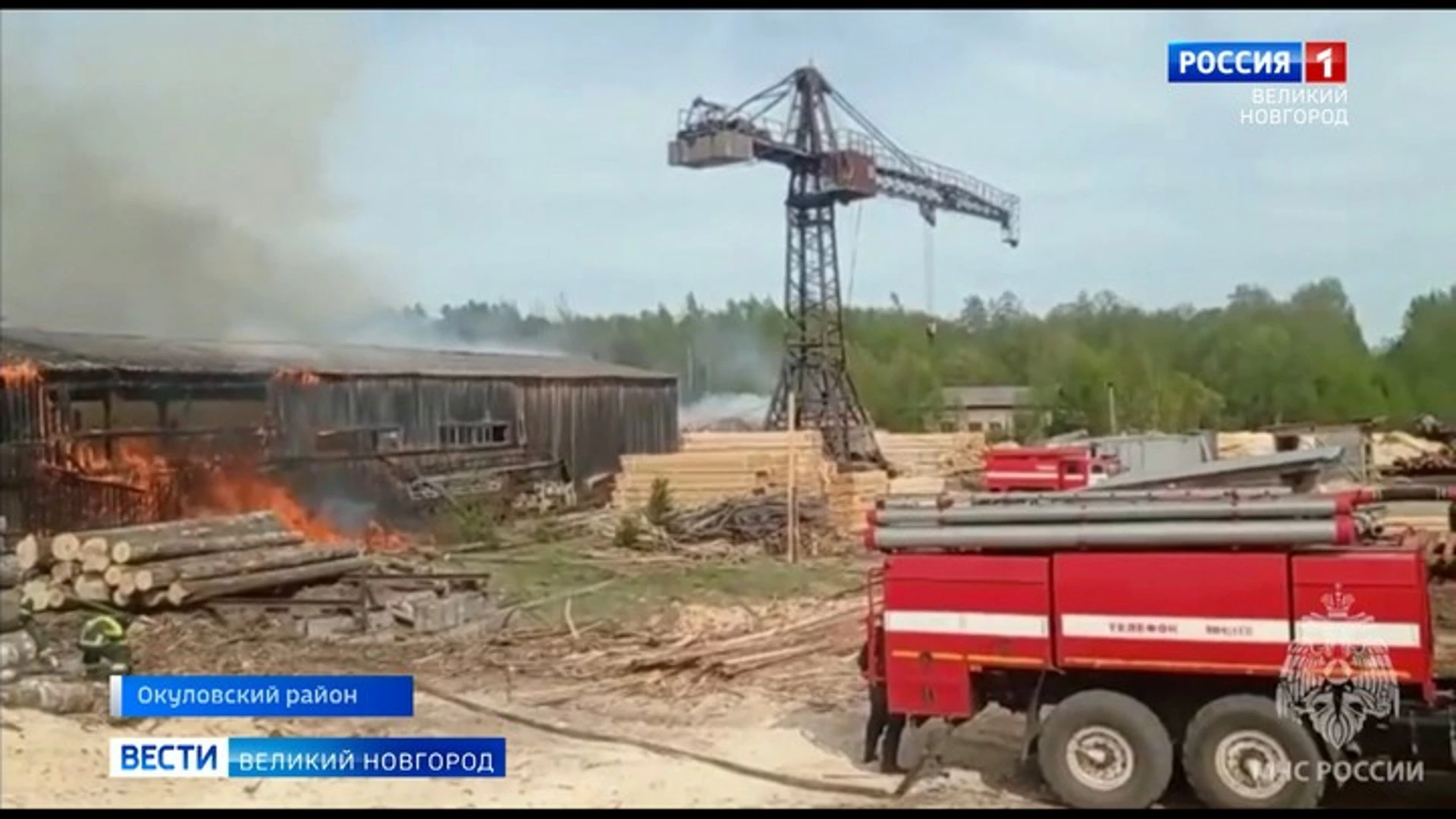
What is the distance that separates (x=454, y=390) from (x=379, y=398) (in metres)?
1.96

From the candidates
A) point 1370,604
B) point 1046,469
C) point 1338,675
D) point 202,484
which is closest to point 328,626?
point 202,484

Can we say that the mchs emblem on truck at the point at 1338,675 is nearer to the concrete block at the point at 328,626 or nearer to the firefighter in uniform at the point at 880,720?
the firefighter in uniform at the point at 880,720

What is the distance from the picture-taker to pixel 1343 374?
661 inches

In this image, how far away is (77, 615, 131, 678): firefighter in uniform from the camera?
8.93m

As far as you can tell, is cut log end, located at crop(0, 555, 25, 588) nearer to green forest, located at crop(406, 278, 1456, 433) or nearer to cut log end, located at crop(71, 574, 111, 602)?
cut log end, located at crop(71, 574, 111, 602)

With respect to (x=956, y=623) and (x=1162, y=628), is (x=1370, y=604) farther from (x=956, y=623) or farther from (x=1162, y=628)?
(x=956, y=623)

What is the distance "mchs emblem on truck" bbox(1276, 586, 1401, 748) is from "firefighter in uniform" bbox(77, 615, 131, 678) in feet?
23.7

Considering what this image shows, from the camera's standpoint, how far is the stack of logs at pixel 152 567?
11719 mm

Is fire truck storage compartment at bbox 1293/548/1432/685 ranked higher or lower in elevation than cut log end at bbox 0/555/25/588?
higher

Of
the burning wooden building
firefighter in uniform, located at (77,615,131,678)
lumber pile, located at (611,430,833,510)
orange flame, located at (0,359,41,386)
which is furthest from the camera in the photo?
lumber pile, located at (611,430,833,510)

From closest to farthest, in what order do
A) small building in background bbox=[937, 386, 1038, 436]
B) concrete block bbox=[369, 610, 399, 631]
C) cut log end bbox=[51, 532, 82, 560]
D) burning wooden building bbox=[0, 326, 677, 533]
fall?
cut log end bbox=[51, 532, 82, 560]
concrete block bbox=[369, 610, 399, 631]
burning wooden building bbox=[0, 326, 677, 533]
small building in background bbox=[937, 386, 1038, 436]

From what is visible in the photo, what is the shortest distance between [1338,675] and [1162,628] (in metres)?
0.82
